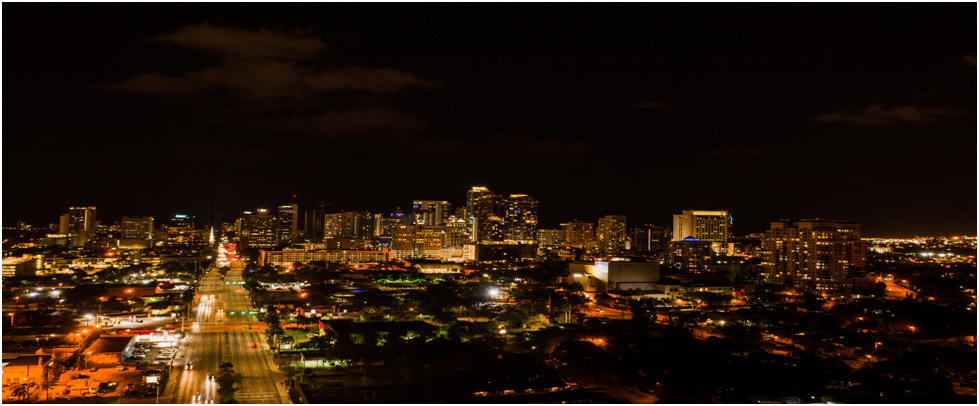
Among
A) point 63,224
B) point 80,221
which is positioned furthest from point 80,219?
point 63,224

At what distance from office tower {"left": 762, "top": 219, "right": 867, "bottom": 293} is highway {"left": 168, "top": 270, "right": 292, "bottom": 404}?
18.2 m

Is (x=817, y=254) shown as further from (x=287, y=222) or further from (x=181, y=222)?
(x=181, y=222)

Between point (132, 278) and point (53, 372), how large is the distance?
14.9 m

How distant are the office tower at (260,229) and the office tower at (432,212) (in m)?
12.1

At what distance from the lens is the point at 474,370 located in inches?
309

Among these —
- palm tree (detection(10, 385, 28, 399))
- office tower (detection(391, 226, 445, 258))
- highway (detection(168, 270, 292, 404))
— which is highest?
office tower (detection(391, 226, 445, 258))

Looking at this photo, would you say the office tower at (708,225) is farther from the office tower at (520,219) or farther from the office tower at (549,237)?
the office tower at (549,237)

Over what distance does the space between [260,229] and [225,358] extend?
113 feet

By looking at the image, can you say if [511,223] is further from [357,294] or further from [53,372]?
[53,372]

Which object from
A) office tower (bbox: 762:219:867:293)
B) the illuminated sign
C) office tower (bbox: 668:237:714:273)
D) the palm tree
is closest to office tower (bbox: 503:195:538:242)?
office tower (bbox: 668:237:714:273)

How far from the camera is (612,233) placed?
42.1 meters

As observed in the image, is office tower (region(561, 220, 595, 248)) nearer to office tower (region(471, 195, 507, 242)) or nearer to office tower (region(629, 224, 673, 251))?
office tower (region(629, 224, 673, 251))

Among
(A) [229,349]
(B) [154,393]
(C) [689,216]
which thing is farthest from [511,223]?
(B) [154,393]

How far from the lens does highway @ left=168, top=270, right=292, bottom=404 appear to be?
749 centimetres
